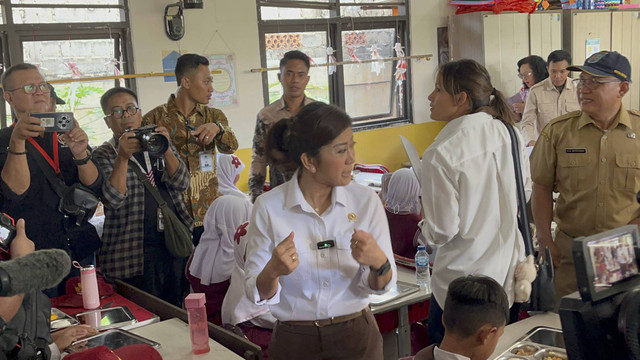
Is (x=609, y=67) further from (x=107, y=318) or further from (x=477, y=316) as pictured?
(x=107, y=318)

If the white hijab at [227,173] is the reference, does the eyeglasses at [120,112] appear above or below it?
above

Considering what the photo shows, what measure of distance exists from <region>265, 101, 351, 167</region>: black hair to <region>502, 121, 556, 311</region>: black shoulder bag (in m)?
0.72

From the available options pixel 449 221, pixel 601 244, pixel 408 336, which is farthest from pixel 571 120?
pixel 601 244

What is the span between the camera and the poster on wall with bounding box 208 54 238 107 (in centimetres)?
577

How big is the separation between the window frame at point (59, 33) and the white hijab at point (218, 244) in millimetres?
2693

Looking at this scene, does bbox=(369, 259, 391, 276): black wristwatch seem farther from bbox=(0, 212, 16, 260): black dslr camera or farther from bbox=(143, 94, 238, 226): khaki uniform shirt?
bbox=(143, 94, 238, 226): khaki uniform shirt

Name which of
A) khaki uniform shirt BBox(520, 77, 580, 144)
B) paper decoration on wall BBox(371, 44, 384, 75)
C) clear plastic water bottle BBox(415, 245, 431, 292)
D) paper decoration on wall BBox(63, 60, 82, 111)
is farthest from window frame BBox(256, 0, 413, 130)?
clear plastic water bottle BBox(415, 245, 431, 292)

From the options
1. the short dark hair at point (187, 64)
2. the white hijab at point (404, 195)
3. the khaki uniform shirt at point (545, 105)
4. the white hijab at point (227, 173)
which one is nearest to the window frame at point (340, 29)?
the khaki uniform shirt at point (545, 105)

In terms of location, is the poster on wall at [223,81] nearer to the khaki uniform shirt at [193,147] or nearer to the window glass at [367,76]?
the window glass at [367,76]

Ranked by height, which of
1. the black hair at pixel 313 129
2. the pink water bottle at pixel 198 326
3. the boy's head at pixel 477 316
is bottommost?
the pink water bottle at pixel 198 326

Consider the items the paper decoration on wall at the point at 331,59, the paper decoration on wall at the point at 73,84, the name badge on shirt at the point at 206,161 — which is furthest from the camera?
the paper decoration on wall at the point at 331,59

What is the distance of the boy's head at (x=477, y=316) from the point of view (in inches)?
72.4

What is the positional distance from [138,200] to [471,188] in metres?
1.61

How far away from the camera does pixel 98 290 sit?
2881 millimetres
